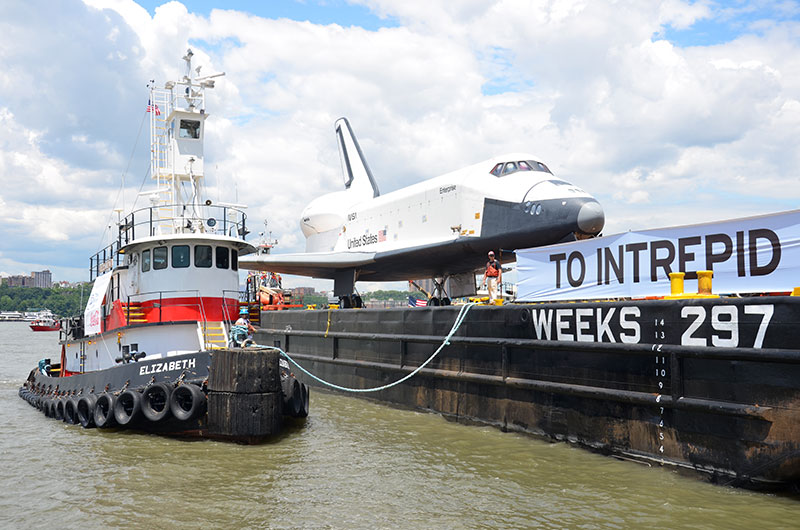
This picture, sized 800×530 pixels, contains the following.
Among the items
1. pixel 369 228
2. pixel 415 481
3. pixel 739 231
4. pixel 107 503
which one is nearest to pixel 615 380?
pixel 739 231

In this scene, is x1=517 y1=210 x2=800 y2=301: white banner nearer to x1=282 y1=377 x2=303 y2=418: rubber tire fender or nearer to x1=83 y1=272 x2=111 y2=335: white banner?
x1=282 y1=377 x2=303 y2=418: rubber tire fender

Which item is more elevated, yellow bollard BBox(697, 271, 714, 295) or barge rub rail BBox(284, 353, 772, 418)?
yellow bollard BBox(697, 271, 714, 295)

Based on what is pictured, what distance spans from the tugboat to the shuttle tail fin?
9.87 meters

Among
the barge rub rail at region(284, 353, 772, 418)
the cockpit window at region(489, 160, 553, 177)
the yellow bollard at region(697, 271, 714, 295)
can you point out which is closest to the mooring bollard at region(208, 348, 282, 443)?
the barge rub rail at region(284, 353, 772, 418)

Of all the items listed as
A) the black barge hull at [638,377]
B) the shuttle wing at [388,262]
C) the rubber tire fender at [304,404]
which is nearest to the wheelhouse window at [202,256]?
the rubber tire fender at [304,404]

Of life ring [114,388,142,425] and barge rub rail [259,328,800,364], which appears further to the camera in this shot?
life ring [114,388,142,425]

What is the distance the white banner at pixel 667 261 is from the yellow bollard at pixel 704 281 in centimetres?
24

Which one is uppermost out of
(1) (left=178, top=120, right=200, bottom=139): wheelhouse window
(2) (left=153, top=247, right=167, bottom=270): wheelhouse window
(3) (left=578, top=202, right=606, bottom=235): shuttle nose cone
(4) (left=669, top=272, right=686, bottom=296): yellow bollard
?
(1) (left=178, top=120, right=200, bottom=139): wheelhouse window

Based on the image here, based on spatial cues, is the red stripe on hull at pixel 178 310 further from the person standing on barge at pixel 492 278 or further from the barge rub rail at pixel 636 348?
the person standing on barge at pixel 492 278

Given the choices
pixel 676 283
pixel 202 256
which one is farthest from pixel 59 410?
pixel 676 283

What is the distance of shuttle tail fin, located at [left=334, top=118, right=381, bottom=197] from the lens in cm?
2527

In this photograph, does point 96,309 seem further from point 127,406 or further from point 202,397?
point 202,397

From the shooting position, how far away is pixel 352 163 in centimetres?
2658

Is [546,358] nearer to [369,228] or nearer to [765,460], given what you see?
[765,460]
